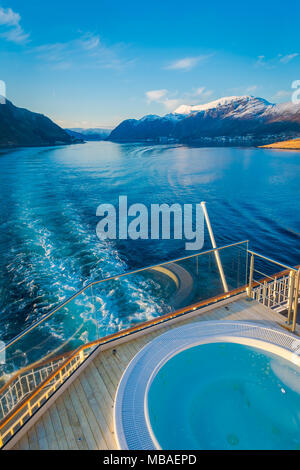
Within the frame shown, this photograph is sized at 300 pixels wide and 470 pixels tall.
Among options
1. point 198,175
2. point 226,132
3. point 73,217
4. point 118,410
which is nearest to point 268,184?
point 198,175

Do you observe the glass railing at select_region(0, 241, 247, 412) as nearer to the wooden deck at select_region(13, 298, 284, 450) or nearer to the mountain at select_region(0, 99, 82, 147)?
the wooden deck at select_region(13, 298, 284, 450)

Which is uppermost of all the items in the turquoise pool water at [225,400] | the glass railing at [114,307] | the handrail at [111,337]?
the handrail at [111,337]

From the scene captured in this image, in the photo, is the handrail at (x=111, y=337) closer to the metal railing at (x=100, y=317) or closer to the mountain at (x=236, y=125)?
the metal railing at (x=100, y=317)

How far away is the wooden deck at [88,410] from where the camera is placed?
2.40 metres

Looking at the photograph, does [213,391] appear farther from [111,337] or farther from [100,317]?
[100,317]

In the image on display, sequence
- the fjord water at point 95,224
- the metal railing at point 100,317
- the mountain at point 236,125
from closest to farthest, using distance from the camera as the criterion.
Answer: the metal railing at point 100,317
the fjord water at point 95,224
the mountain at point 236,125

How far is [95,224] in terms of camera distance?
16.7 meters

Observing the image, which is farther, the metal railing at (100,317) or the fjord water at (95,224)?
the fjord water at (95,224)

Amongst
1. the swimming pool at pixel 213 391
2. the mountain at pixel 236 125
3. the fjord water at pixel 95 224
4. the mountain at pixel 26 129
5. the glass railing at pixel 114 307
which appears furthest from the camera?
the mountain at pixel 236 125

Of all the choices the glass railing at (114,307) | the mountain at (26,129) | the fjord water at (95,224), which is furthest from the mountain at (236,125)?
the glass railing at (114,307)

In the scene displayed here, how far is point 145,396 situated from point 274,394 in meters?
1.54

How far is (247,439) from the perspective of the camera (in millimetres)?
2648

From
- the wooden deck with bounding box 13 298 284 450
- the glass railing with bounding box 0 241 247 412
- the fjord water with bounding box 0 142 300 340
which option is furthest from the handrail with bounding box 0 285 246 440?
the fjord water with bounding box 0 142 300 340

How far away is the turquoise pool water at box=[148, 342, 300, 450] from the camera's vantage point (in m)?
2.65
